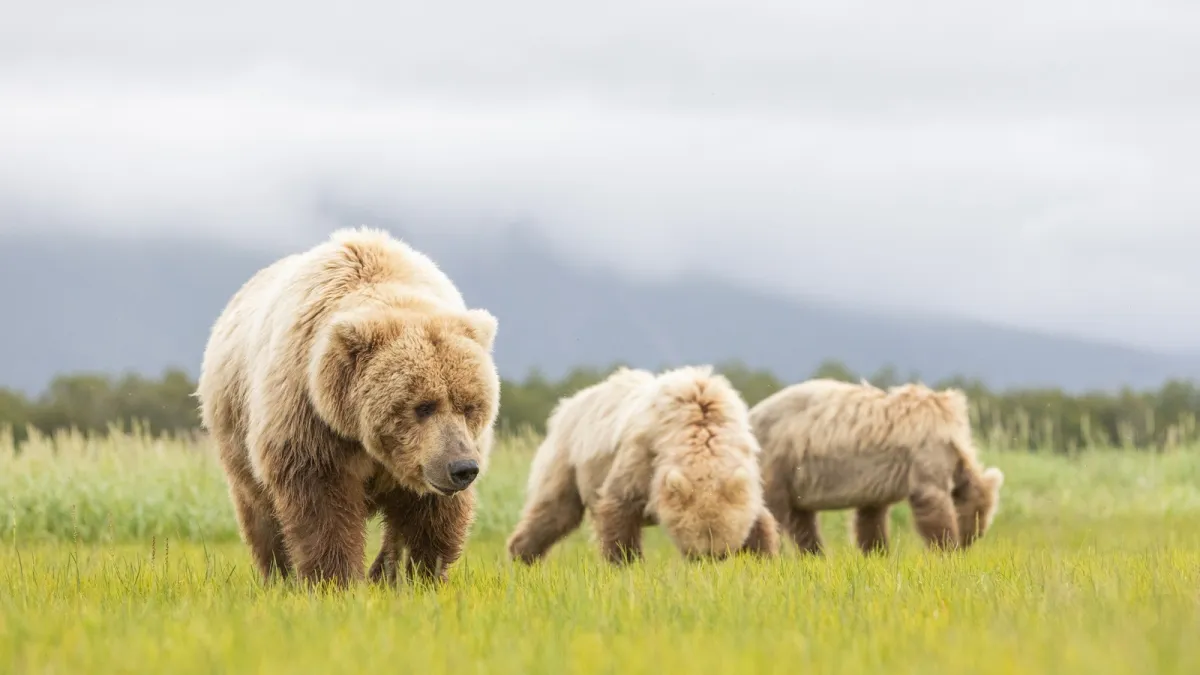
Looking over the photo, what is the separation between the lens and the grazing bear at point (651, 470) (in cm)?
980

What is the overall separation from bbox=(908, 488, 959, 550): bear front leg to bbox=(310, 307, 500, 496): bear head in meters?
6.45

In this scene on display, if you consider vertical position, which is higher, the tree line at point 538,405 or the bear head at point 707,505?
the bear head at point 707,505

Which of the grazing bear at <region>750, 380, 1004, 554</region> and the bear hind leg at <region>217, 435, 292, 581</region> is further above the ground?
the bear hind leg at <region>217, 435, 292, 581</region>

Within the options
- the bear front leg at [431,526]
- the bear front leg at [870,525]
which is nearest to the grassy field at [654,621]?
the bear front leg at [431,526]

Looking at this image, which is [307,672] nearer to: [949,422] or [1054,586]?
[1054,586]

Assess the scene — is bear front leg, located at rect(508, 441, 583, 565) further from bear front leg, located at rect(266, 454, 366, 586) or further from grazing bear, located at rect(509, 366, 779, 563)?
bear front leg, located at rect(266, 454, 366, 586)

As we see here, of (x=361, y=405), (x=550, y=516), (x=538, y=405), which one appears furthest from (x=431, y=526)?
(x=538, y=405)

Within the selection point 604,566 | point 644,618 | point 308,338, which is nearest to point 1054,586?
point 644,618

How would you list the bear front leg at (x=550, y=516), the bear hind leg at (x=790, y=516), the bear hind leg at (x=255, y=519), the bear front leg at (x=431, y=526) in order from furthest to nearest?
the bear hind leg at (x=790, y=516) < the bear front leg at (x=550, y=516) < the bear hind leg at (x=255, y=519) < the bear front leg at (x=431, y=526)

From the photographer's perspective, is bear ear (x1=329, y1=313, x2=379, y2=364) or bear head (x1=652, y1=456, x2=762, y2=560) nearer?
bear ear (x1=329, y1=313, x2=379, y2=364)

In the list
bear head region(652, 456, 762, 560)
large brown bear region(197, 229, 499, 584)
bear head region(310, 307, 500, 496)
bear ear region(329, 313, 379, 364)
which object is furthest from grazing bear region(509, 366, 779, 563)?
bear ear region(329, 313, 379, 364)

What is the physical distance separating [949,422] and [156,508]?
8.98 metres

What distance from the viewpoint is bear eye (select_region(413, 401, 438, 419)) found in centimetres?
682

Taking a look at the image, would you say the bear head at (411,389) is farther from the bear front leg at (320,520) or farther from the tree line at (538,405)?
the tree line at (538,405)
